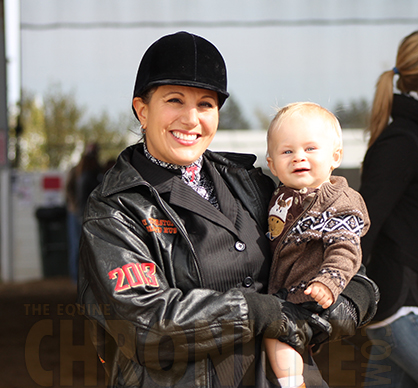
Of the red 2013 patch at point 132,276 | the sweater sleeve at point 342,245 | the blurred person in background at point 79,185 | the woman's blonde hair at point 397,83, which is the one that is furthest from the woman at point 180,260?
the blurred person in background at point 79,185

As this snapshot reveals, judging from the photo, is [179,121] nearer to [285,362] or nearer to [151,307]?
[151,307]

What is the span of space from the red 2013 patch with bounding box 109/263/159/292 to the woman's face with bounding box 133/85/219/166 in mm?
377

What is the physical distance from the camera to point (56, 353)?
15.4 feet

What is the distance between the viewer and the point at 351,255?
60.4 inches

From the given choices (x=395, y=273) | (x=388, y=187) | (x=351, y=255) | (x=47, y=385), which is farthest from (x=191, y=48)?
(x=47, y=385)

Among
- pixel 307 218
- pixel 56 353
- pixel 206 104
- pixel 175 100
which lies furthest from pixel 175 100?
pixel 56 353

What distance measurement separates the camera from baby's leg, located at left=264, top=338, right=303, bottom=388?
1520 mm

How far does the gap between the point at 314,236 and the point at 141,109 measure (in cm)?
65

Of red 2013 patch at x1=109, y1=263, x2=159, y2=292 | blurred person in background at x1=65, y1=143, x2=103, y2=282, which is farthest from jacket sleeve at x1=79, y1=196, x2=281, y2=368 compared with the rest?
blurred person in background at x1=65, y1=143, x2=103, y2=282

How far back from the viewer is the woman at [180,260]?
1396 millimetres

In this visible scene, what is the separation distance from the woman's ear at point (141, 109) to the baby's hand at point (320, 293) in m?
0.70

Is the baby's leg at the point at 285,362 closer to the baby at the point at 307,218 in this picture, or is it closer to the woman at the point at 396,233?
the baby at the point at 307,218

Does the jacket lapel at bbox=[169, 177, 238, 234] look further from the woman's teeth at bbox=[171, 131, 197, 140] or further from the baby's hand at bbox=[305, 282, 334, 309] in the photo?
the baby's hand at bbox=[305, 282, 334, 309]

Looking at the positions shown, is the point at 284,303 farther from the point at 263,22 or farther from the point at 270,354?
the point at 263,22
